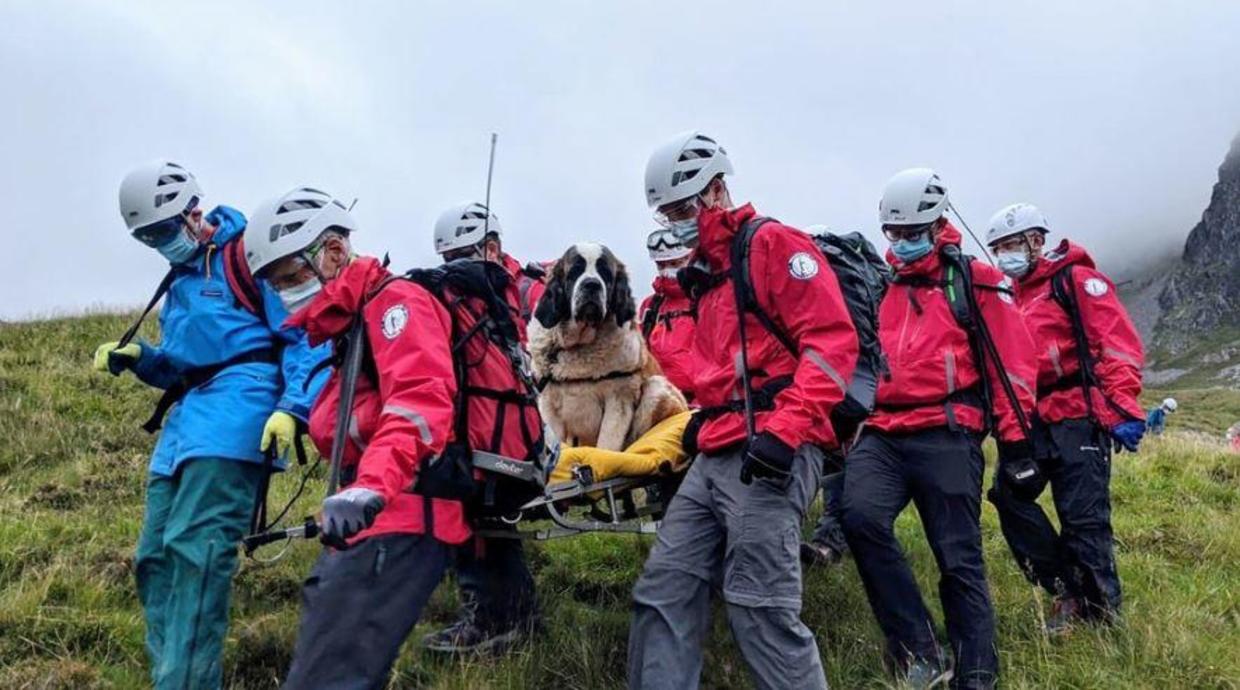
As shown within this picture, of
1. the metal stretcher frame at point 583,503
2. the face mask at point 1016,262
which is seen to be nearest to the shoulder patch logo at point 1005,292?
the face mask at point 1016,262

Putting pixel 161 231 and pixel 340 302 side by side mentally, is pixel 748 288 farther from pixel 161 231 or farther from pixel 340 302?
pixel 161 231

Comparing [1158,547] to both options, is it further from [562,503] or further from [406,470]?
[406,470]

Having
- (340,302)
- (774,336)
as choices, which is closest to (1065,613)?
(774,336)

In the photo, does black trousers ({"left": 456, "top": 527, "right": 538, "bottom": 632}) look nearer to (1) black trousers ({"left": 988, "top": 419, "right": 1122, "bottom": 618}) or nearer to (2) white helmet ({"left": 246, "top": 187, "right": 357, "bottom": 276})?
(2) white helmet ({"left": 246, "top": 187, "right": 357, "bottom": 276})

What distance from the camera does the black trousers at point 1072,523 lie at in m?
6.64

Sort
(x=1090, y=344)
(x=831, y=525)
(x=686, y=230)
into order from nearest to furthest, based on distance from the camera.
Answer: (x=686, y=230) < (x=1090, y=344) < (x=831, y=525)

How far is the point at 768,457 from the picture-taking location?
158 inches

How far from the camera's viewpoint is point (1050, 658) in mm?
5555

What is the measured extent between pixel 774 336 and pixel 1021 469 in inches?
90.7

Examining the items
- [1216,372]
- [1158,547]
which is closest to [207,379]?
[1158,547]

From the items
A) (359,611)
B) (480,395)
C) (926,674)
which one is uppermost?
(480,395)

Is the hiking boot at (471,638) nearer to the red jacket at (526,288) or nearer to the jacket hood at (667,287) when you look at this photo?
the red jacket at (526,288)

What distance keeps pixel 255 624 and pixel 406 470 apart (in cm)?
303

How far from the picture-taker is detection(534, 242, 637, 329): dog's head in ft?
22.5
